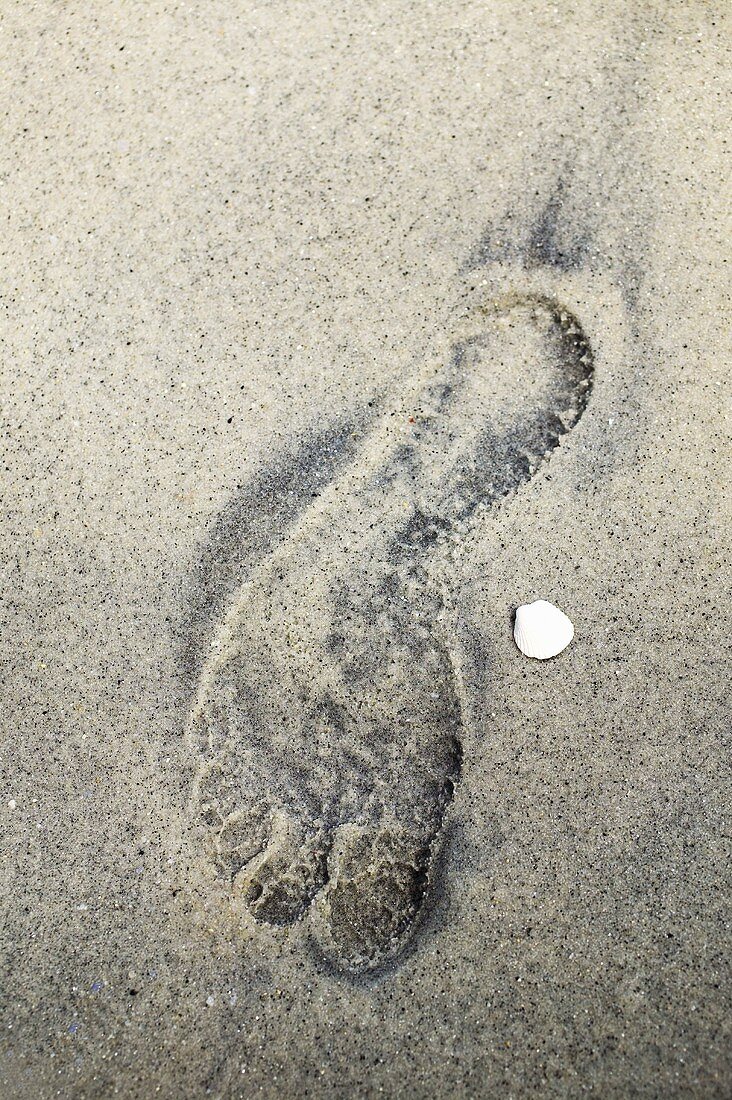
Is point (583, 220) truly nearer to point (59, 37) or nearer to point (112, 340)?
point (112, 340)

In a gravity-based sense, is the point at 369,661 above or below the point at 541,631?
above

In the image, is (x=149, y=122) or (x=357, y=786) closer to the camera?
(x=357, y=786)

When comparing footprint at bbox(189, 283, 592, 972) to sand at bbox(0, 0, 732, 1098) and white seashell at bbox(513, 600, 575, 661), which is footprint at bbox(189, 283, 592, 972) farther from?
white seashell at bbox(513, 600, 575, 661)

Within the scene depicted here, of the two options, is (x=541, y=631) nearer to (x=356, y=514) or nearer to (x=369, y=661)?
(x=369, y=661)

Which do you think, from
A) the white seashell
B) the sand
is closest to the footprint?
the sand

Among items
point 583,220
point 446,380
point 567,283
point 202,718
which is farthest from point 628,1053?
point 583,220

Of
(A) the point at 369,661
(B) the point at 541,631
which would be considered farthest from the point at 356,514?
(B) the point at 541,631
